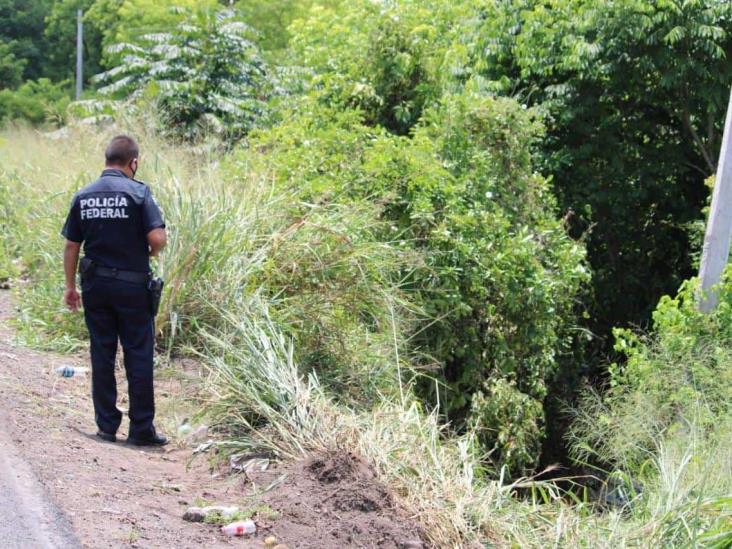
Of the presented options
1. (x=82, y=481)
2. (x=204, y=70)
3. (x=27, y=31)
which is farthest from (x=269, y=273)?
(x=27, y=31)

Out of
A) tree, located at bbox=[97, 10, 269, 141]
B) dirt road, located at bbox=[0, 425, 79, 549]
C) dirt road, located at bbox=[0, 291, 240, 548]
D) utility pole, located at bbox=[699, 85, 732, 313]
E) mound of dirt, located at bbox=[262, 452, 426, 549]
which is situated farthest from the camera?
tree, located at bbox=[97, 10, 269, 141]

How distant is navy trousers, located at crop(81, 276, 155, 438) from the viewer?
5.89 m

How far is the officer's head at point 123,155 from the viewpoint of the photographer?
19.3ft

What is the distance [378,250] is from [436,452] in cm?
277

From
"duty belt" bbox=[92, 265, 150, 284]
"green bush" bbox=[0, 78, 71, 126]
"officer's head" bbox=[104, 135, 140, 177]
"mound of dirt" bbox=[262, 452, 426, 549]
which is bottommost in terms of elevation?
"green bush" bbox=[0, 78, 71, 126]

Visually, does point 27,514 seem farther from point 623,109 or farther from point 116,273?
point 623,109

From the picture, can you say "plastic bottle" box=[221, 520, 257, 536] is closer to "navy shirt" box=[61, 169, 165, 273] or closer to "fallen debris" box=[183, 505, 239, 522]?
"fallen debris" box=[183, 505, 239, 522]

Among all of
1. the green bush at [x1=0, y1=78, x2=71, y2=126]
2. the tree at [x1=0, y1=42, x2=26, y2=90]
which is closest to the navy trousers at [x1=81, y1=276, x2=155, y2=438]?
the green bush at [x1=0, y1=78, x2=71, y2=126]

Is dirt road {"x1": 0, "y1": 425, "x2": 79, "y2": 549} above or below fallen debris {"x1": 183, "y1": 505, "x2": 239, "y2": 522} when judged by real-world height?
above

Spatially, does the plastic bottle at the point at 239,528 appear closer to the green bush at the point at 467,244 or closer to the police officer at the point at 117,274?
the police officer at the point at 117,274

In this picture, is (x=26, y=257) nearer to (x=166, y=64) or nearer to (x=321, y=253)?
(x=321, y=253)

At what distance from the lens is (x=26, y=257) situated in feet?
33.3

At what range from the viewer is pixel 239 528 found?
15.4 ft

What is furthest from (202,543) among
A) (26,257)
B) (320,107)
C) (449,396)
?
(320,107)
